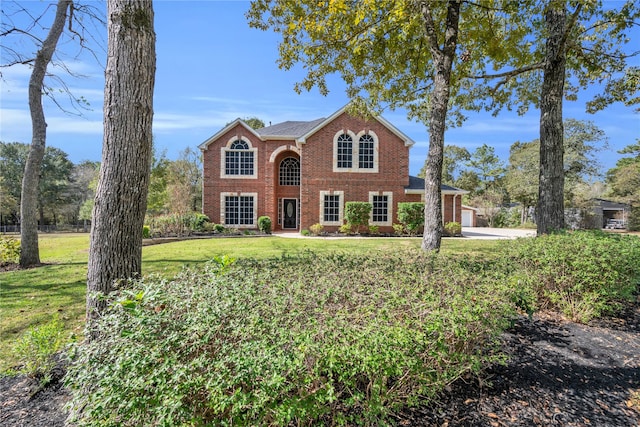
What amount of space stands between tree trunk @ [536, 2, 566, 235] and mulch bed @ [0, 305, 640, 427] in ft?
14.4

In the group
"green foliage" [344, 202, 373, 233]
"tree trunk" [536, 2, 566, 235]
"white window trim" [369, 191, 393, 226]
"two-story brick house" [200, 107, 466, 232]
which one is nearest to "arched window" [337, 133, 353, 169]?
"two-story brick house" [200, 107, 466, 232]

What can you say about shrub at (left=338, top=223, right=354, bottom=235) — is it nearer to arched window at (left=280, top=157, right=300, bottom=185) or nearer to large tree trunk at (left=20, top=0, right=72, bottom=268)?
arched window at (left=280, top=157, right=300, bottom=185)

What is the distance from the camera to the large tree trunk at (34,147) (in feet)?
27.2

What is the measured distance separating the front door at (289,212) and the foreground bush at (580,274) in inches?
655

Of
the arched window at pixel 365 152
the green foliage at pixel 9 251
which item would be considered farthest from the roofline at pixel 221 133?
the green foliage at pixel 9 251

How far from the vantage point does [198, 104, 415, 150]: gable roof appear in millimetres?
18031

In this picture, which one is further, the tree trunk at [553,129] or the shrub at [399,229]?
the shrub at [399,229]

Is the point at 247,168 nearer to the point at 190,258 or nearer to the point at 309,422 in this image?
the point at 190,258

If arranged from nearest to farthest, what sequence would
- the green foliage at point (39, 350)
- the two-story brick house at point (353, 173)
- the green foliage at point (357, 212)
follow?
1. the green foliage at point (39, 350)
2. the green foliage at point (357, 212)
3. the two-story brick house at point (353, 173)

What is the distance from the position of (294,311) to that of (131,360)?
106 cm

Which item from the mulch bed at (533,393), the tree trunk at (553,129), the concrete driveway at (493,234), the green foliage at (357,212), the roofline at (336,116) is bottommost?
the mulch bed at (533,393)

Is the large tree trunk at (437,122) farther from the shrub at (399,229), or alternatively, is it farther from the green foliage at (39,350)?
the shrub at (399,229)

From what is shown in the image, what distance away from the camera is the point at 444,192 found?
60.7 feet

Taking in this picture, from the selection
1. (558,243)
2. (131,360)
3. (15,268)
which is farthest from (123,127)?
(15,268)
